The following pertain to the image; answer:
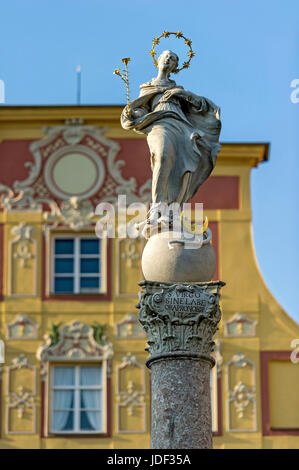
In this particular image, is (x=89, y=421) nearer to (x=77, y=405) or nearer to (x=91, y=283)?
(x=77, y=405)

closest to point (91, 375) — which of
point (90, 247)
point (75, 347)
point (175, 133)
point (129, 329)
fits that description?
point (75, 347)

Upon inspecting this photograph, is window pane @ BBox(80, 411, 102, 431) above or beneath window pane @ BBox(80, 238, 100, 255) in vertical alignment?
beneath

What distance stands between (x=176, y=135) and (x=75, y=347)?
19654 millimetres

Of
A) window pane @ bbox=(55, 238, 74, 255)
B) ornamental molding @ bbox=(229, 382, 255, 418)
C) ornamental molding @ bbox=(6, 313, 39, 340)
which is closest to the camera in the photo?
ornamental molding @ bbox=(229, 382, 255, 418)

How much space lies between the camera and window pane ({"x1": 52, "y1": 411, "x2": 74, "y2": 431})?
35906 millimetres

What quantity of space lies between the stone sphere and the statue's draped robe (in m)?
0.84

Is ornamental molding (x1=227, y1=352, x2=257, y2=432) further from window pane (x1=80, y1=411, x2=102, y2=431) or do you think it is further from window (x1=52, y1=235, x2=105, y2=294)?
window (x1=52, y1=235, x2=105, y2=294)

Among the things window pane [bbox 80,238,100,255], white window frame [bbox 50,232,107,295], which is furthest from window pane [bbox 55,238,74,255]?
window pane [bbox 80,238,100,255]

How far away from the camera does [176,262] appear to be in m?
16.3

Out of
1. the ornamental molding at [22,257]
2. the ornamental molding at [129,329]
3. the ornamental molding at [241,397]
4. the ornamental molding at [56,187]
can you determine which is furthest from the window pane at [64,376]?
the ornamental molding at [241,397]

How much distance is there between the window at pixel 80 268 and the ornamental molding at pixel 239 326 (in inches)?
119

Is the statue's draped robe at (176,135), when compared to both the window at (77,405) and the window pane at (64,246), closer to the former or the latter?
the window at (77,405)

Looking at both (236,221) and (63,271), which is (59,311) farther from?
(236,221)

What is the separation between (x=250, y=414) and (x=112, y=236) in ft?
16.9
